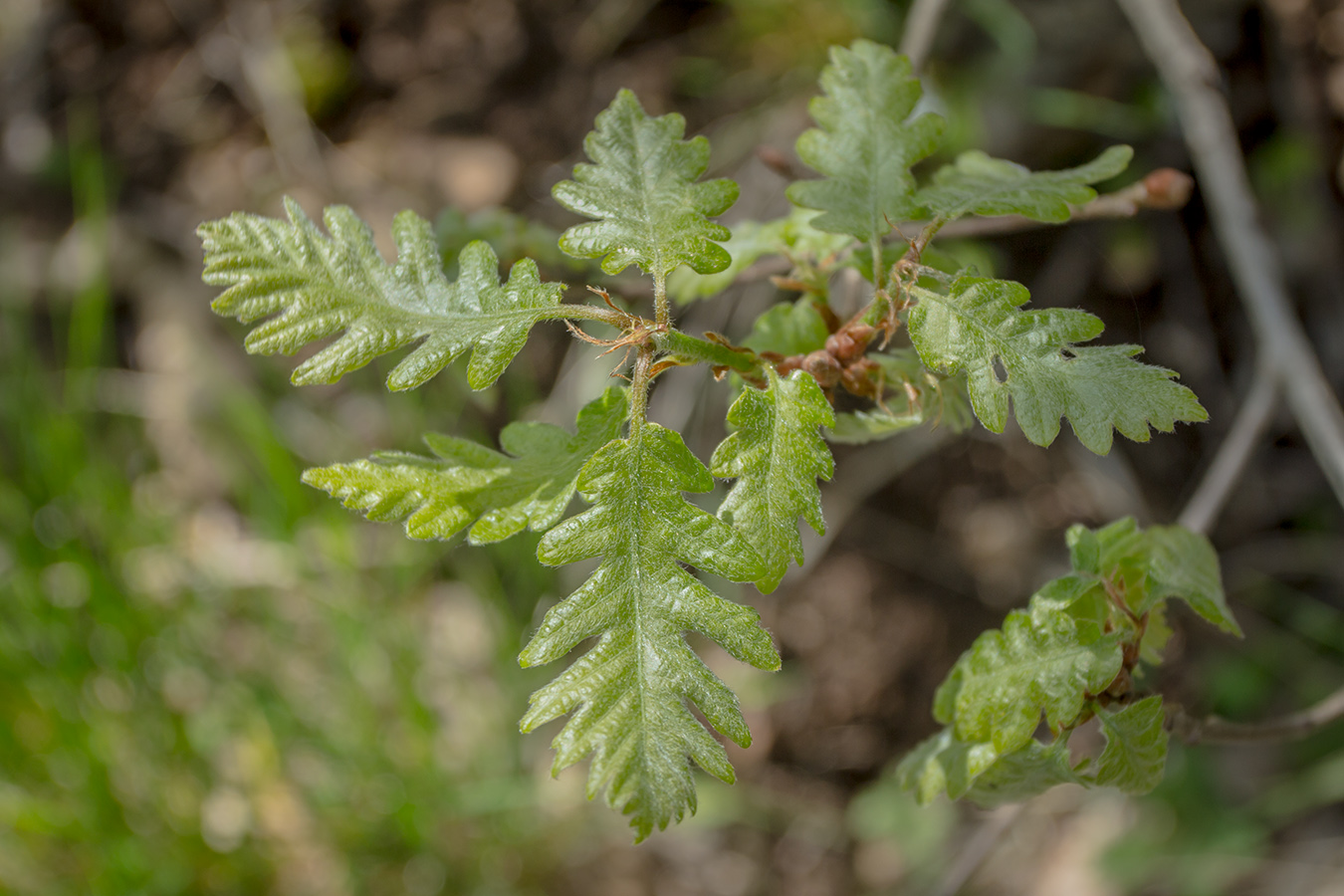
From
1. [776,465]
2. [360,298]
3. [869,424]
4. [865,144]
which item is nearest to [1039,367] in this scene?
[869,424]

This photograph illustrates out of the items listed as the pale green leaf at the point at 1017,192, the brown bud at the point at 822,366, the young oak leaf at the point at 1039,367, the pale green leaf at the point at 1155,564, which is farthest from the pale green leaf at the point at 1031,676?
the pale green leaf at the point at 1017,192

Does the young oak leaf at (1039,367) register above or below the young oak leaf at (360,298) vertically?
below

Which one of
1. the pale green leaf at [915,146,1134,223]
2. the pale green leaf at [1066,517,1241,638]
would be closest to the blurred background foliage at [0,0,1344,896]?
the pale green leaf at [915,146,1134,223]

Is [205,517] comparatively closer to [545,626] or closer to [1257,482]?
[545,626]

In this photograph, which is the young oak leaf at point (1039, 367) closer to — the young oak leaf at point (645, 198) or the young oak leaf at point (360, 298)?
the young oak leaf at point (645, 198)

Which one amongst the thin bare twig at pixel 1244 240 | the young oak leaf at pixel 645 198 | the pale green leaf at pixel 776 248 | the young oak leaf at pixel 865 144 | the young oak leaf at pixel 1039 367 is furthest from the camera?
the thin bare twig at pixel 1244 240

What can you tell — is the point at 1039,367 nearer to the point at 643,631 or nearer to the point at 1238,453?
the point at 643,631

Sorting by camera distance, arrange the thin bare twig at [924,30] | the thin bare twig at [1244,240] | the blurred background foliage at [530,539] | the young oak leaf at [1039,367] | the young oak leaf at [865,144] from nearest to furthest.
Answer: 1. the young oak leaf at [1039,367]
2. the young oak leaf at [865,144]
3. the thin bare twig at [1244,240]
4. the thin bare twig at [924,30]
5. the blurred background foliage at [530,539]
